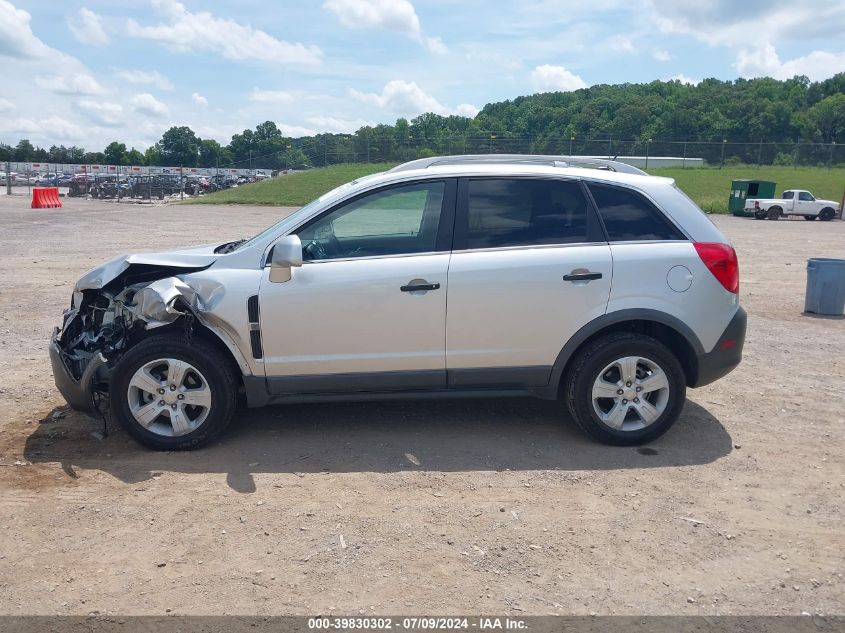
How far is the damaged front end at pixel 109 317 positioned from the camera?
471cm

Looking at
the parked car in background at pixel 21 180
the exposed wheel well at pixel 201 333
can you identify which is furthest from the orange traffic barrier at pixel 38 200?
the parked car in background at pixel 21 180

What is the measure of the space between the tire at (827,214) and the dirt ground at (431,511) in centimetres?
3175

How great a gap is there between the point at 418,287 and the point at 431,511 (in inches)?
58.1

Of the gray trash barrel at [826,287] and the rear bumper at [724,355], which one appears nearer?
the rear bumper at [724,355]

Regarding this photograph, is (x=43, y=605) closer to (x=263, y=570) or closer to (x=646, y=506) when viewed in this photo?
(x=263, y=570)

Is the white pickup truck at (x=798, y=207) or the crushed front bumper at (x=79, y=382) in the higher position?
the white pickup truck at (x=798, y=207)

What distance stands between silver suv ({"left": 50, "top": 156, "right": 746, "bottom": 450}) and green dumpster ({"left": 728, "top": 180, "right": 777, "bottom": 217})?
110ft

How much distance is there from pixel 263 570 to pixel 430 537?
869 millimetres

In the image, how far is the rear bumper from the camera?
196 inches

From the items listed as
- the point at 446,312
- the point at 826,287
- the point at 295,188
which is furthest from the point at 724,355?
the point at 295,188

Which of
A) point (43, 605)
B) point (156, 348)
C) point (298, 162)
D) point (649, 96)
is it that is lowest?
point (43, 605)

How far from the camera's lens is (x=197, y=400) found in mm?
4789

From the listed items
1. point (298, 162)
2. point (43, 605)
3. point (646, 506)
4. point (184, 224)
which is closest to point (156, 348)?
point (43, 605)

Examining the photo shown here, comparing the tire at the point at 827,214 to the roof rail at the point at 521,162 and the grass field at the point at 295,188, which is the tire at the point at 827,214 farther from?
the roof rail at the point at 521,162
